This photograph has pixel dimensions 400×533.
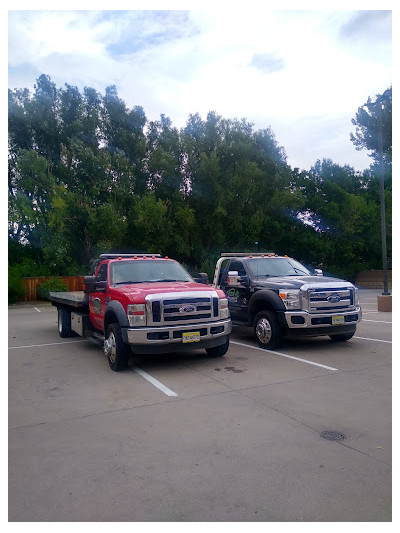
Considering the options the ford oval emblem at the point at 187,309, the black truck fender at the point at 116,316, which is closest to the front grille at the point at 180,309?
the ford oval emblem at the point at 187,309

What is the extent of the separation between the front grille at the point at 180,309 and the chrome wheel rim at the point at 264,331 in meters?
1.72

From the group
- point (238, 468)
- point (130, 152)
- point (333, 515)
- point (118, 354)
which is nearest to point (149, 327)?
point (118, 354)

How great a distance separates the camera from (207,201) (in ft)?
93.9

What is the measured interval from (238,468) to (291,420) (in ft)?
4.50

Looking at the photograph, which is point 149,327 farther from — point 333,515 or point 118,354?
point 333,515

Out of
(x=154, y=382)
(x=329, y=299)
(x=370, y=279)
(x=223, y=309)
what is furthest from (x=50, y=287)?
(x=370, y=279)

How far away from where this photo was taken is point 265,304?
9.41m

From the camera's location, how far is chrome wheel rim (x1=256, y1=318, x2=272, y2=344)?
914cm

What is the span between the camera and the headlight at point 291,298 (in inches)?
345

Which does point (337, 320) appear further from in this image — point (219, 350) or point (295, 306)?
point (219, 350)

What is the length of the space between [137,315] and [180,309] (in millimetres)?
711

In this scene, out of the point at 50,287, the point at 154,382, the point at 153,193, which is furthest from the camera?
the point at 153,193

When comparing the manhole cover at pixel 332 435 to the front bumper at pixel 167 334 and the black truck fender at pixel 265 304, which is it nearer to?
the front bumper at pixel 167 334

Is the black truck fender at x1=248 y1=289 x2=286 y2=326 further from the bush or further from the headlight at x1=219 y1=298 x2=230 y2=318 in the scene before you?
the bush
